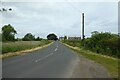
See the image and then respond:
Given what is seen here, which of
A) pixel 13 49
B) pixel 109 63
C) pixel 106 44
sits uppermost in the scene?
pixel 106 44

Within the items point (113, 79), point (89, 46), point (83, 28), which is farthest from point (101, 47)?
point (113, 79)

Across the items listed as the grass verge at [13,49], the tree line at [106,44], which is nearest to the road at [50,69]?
the grass verge at [13,49]

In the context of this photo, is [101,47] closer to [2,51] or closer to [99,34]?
[99,34]

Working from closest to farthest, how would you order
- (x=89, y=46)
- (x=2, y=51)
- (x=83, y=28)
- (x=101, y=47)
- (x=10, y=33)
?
(x=2, y=51), (x=101, y=47), (x=89, y=46), (x=83, y=28), (x=10, y=33)

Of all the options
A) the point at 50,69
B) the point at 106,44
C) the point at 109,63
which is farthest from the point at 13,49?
the point at 50,69

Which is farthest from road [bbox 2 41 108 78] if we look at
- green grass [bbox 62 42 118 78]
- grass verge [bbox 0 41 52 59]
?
grass verge [bbox 0 41 52 59]

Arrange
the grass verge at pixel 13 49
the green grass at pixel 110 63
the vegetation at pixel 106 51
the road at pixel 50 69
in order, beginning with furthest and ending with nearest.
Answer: the grass verge at pixel 13 49 → the vegetation at pixel 106 51 → the green grass at pixel 110 63 → the road at pixel 50 69

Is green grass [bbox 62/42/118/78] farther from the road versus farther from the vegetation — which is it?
the road

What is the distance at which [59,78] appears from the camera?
47.5 ft

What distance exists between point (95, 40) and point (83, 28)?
43.7 feet

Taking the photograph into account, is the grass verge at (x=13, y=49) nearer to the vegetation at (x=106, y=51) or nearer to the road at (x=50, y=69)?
the road at (x=50, y=69)

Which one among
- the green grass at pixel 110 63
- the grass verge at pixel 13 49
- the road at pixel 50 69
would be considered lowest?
the green grass at pixel 110 63

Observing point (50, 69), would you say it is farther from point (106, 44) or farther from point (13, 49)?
point (13, 49)

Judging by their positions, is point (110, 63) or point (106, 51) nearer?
point (110, 63)
